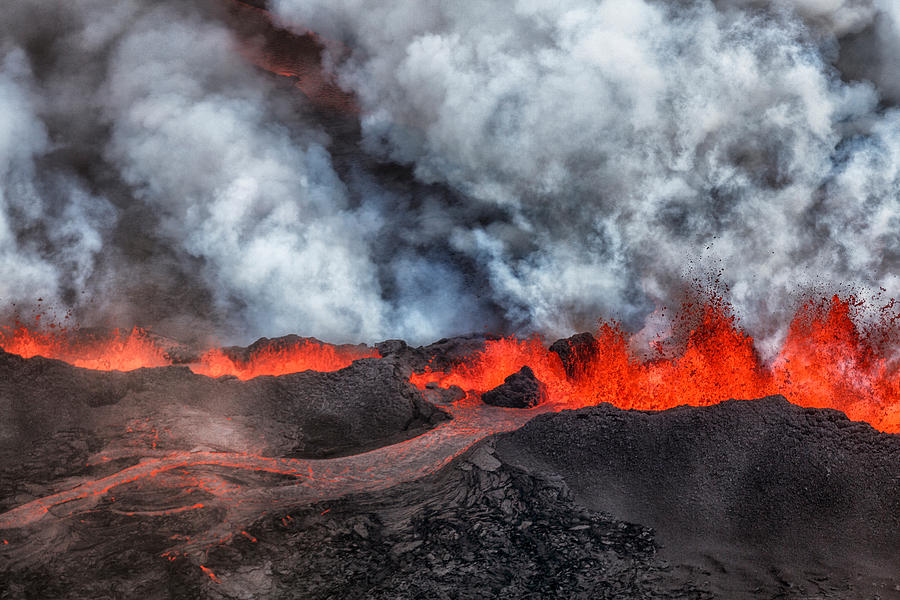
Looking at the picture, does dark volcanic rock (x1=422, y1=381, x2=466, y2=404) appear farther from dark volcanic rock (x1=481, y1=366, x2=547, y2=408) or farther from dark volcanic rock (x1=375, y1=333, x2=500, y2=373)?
dark volcanic rock (x1=375, y1=333, x2=500, y2=373)

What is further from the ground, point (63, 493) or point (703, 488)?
point (703, 488)

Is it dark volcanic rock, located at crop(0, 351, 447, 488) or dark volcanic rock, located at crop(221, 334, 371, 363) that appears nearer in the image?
dark volcanic rock, located at crop(0, 351, 447, 488)

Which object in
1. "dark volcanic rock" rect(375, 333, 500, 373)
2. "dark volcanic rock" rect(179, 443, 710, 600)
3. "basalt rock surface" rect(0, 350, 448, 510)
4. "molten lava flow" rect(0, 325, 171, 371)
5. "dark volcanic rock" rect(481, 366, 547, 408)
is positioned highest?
"dark volcanic rock" rect(375, 333, 500, 373)

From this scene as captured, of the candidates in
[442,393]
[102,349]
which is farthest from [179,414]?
[102,349]

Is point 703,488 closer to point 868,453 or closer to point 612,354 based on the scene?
point 868,453

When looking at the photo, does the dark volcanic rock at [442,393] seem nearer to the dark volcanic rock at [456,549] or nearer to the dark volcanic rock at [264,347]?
the dark volcanic rock at [264,347]

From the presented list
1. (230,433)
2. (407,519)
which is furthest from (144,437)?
(407,519)

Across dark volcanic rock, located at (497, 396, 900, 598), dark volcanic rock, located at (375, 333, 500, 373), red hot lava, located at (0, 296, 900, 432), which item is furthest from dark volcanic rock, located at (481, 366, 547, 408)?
dark volcanic rock, located at (497, 396, 900, 598)
